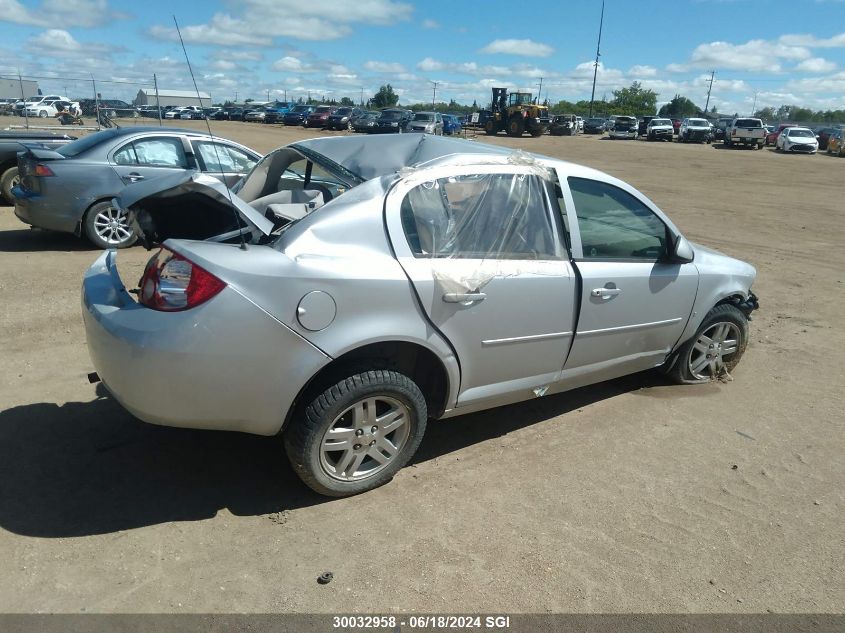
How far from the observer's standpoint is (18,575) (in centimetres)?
267

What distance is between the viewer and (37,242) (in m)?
8.54

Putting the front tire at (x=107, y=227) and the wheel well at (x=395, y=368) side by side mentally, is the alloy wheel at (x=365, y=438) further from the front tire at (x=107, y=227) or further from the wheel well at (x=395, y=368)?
the front tire at (x=107, y=227)

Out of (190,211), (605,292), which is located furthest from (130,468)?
(605,292)

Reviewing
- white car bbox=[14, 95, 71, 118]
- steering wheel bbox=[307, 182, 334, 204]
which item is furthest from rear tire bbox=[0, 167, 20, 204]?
white car bbox=[14, 95, 71, 118]

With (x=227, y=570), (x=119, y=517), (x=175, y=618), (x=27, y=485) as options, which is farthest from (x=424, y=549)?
(x=27, y=485)

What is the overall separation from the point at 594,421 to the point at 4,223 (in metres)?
9.31

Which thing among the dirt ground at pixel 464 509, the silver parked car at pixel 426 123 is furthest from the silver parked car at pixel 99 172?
the silver parked car at pixel 426 123

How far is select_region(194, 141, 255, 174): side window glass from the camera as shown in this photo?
27.6ft

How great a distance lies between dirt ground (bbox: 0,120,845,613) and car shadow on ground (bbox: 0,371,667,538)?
0.5 inches

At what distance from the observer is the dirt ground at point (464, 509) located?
A: 8.94 ft

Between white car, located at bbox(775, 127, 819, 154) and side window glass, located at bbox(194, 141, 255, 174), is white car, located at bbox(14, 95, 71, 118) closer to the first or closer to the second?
side window glass, located at bbox(194, 141, 255, 174)

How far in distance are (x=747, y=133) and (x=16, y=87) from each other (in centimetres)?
3983

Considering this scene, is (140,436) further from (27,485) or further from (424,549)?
(424,549)

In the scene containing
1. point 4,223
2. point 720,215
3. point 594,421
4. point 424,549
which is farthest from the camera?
point 720,215
